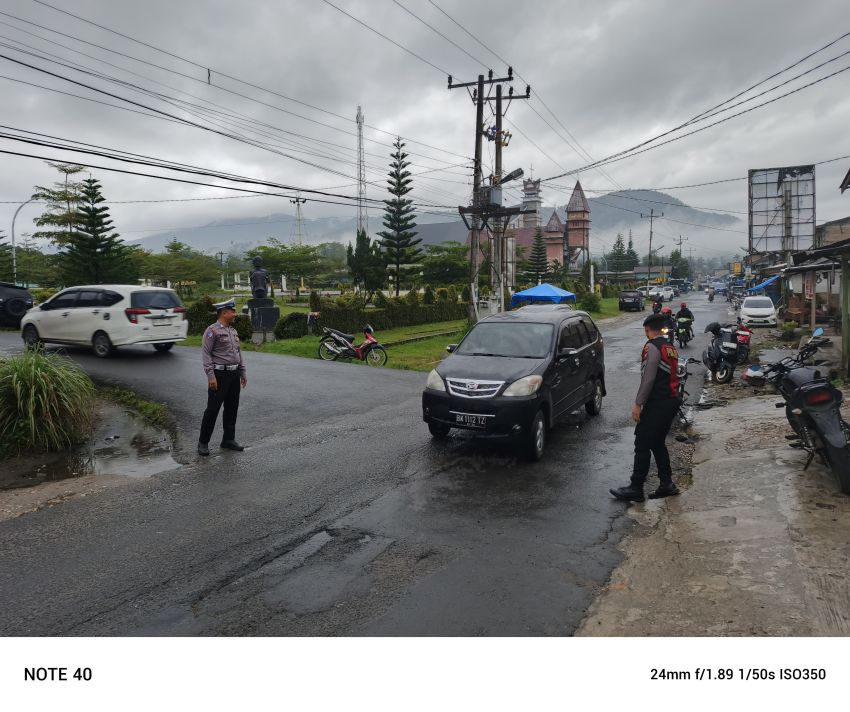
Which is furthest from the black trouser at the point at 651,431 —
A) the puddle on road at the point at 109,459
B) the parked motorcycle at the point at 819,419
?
the puddle on road at the point at 109,459

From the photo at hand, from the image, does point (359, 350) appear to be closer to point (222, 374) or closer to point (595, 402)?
point (595, 402)

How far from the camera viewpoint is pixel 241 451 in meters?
7.63

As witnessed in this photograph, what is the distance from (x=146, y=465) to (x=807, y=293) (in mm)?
30810

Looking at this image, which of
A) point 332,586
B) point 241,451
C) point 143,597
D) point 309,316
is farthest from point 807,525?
point 309,316

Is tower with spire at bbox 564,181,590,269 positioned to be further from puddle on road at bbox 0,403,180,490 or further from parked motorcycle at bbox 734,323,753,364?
puddle on road at bbox 0,403,180,490

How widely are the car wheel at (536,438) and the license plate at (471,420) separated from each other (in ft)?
1.83

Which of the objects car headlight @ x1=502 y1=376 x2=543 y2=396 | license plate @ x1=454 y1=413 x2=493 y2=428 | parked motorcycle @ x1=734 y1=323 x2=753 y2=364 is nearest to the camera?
license plate @ x1=454 y1=413 x2=493 y2=428

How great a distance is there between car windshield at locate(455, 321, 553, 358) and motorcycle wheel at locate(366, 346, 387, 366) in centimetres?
791

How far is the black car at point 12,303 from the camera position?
64.5ft

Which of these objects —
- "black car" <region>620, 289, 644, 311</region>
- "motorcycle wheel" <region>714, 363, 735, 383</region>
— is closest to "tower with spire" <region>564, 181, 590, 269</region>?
"black car" <region>620, 289, 644, 311</region>

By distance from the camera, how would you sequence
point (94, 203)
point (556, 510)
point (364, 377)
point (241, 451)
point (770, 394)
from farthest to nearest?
point (94, 203)
point (364, 377)
point (770, 394)
point (241, 451)
point (556, 510)

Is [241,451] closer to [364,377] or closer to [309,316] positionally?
[364,377]

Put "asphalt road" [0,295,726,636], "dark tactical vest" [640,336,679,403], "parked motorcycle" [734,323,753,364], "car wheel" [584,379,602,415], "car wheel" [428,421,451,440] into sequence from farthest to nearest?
"parked motorcycle" [734,323,753,364] < "car wheel" [584,379,602,415] < "car wheel" [428,421,451,440] < "dark tactical vest" [640,336,679,403] < "asphalt road" [0,295,726,636]

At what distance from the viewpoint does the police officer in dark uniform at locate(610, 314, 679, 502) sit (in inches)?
234
